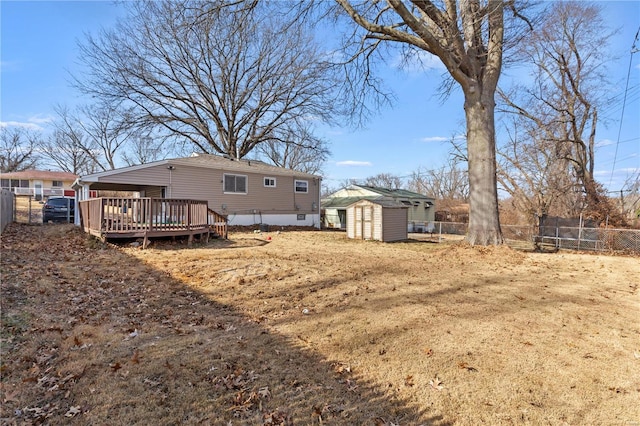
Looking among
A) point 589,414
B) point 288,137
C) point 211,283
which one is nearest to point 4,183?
point 288,137

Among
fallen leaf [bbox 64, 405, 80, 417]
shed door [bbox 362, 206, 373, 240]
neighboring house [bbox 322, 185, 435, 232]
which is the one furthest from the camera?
neighboring house [bbox 322, 185, 435, 232]

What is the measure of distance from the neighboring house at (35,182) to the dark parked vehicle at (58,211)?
22772 mm

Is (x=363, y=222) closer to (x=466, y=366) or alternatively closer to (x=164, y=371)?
(x=466, y=366)

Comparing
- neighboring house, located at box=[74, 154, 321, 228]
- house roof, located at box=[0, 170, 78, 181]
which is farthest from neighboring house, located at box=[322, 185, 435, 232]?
house roof, located at box=[0, 170, 78, 181]

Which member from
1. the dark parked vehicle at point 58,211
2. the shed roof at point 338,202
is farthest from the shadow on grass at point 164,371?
the shed roof at point 338,202

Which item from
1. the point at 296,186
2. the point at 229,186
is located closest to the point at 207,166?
the point at 229,186

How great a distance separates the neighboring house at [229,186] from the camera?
48.1 feet

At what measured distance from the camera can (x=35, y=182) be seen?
38.6 m

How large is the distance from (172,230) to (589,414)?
374 inches

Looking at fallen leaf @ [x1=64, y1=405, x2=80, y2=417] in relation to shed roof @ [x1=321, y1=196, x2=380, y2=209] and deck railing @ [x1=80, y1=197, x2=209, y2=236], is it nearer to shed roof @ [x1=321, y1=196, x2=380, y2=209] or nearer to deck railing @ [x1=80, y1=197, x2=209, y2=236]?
deck railing @ [x1=80, y1=197, x2=209, y2=236]

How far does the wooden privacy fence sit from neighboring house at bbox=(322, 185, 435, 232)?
16.5 meters

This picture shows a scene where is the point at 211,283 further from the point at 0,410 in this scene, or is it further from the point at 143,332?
the point at 0,410

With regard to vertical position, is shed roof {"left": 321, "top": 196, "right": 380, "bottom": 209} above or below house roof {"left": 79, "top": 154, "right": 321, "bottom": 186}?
below

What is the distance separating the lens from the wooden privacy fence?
29.8 feet
